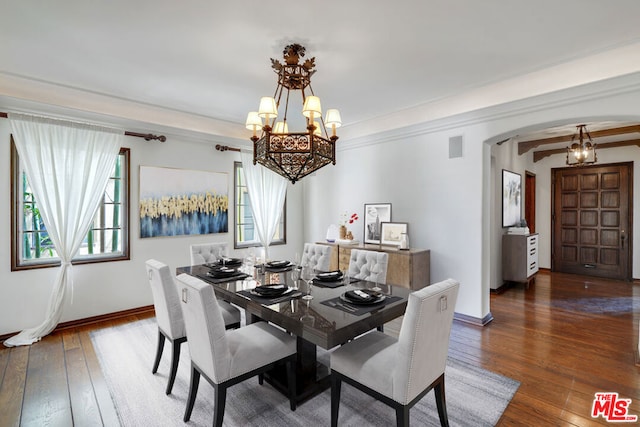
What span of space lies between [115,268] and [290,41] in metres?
3.43

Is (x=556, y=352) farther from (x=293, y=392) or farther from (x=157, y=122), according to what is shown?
(x=157, y=122)

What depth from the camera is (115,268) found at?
3.96m

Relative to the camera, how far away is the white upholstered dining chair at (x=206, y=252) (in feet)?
12.1

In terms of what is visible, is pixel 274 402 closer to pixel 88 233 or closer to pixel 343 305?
pixel 343 305

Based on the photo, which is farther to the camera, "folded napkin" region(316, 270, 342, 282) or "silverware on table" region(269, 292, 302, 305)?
"folded napkin" region(316, 270, 342, 282)

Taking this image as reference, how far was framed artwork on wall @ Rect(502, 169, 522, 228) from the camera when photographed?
544cm

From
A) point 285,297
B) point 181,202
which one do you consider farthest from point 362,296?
point 181,202

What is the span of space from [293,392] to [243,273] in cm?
119

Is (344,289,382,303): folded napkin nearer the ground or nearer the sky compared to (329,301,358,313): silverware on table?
nearer the sky

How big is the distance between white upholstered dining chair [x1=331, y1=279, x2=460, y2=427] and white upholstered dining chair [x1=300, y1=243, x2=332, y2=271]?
4.99 ft

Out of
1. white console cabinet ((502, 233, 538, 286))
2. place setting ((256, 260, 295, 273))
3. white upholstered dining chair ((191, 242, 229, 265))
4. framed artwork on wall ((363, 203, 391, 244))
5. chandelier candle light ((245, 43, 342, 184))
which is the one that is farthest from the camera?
white console cabinet ((502, 233, 538, 286))

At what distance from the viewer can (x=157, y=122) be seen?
416 centimetres

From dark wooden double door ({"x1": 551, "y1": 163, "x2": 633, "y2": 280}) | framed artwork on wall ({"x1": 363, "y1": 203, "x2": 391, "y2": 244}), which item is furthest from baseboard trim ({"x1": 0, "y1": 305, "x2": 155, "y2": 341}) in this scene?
dark wooden double door ({"x1": 551, "y1": 163, "x2": 633, "y2": 280})

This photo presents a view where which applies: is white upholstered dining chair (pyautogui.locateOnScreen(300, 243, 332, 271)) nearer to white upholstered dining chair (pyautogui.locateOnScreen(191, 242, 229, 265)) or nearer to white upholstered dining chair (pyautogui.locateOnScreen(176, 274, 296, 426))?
white upholstered dining chair (pyautogui.locateOnScreen(191, 242, 229, 265))
